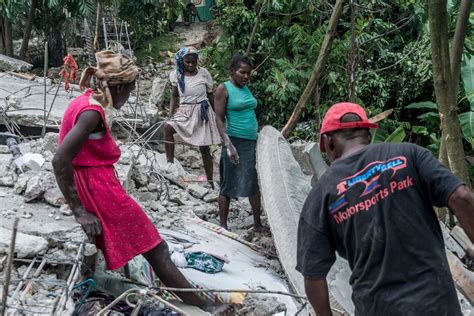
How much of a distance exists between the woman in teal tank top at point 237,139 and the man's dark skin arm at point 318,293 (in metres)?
3.18

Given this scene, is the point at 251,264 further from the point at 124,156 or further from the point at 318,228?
the point at 318,228

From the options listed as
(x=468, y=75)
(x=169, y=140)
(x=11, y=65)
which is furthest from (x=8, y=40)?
(x=468, y=75)

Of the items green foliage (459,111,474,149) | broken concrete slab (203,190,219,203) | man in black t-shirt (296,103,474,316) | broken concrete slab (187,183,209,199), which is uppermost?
man in black t-shirt (296,103,474,316)

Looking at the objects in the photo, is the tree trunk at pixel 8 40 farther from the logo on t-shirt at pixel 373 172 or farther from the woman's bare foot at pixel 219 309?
the logo on t-shirt at pixel 373 172

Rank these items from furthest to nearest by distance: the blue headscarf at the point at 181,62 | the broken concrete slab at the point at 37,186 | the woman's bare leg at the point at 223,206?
the blue headscarf at the point at 181,62
the woman's bare leg at the point at 223,206
the broken concrete slab at the point at 37,186

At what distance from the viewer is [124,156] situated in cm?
577

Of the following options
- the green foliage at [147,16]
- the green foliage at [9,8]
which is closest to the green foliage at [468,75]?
the green foliage at [147,16]

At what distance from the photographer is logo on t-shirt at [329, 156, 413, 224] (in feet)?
7.55

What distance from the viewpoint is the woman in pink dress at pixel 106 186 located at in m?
3.39

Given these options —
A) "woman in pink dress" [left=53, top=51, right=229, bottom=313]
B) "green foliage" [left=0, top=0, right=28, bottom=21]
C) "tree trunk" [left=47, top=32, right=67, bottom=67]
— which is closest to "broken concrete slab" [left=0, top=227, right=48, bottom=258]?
"woman in pink dress" [left=53, top=51, right=229, bottom=313]

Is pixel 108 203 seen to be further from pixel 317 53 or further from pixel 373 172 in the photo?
pixel 317 53

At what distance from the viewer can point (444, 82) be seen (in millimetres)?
5477

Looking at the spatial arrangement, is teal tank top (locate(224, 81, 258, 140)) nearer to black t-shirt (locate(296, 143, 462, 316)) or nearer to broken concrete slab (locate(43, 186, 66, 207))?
broken concrete slab (locate(43, 186, 66, 207))

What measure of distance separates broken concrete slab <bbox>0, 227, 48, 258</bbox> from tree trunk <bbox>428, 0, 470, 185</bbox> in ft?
10.9
